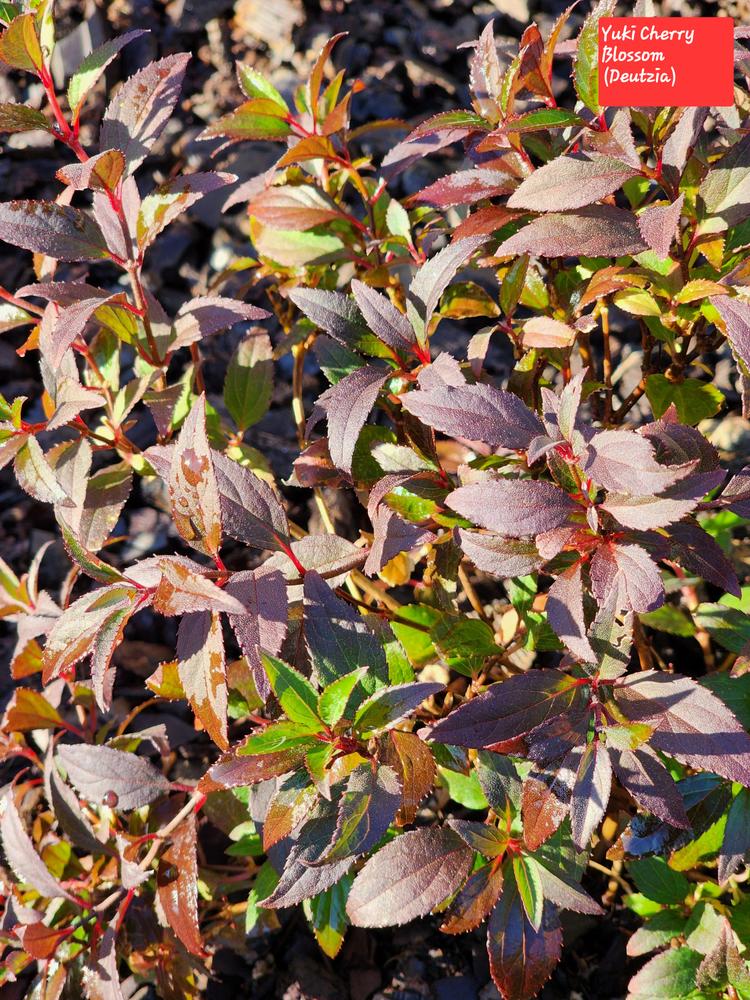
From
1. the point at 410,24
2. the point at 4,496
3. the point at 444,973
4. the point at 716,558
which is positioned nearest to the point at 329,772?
the point at 716,558

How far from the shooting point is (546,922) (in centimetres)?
112

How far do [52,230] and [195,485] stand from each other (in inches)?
19.7

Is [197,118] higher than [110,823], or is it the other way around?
[197,118]

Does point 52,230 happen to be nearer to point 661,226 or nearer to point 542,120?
point 542,120

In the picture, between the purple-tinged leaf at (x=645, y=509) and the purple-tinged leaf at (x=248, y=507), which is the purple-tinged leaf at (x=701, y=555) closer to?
the purple-tinged leaf at (x=645, y=509)

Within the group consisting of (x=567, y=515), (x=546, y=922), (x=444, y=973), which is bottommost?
(x=444, y=973)

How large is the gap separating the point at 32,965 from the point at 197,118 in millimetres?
2219

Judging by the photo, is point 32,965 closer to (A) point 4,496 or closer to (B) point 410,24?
(A) point 4,496

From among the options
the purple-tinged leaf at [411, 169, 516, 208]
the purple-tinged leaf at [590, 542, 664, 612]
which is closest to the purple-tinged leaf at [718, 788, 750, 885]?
the purple-tinged leaf at [590, 542, 664, 612]

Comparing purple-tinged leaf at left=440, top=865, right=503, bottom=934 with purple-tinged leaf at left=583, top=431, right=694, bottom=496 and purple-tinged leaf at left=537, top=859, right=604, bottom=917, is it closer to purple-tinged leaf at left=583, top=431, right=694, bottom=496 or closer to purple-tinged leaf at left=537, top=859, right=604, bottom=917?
purple-tinged leaf at left=537, top=859, right=604, bottom=917

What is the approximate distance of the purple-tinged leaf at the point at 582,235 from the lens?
43.4 inches

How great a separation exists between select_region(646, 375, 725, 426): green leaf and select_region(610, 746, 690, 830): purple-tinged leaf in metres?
0.52

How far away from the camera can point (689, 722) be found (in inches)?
38.5

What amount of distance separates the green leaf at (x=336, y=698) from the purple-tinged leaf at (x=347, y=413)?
0.29 metres
